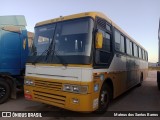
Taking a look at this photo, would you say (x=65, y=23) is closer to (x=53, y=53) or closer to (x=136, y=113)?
(x=53, y=53)

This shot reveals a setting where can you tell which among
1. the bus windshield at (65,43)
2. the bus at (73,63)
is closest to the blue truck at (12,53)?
the bus at (73,63)

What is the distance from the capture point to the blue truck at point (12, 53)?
25.7 ft

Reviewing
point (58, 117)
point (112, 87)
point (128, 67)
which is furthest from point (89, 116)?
point (128, 67)

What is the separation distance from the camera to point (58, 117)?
603 centimetres

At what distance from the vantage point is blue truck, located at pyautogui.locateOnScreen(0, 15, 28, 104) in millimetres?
7824

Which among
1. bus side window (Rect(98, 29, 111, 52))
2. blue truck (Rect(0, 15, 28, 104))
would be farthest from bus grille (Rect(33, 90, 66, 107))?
blue truck (Rect(0, 15, 28, 104))

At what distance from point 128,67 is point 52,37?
482 cm

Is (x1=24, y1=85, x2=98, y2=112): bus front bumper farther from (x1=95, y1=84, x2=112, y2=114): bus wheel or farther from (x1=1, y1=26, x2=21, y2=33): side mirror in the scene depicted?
(x1=1, y1=26, x2=21, y2=33): side mirror

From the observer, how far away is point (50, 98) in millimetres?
5773

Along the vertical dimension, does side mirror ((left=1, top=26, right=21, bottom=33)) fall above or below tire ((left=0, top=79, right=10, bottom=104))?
above

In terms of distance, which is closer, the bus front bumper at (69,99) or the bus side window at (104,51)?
the bus front bumper at (69,99)

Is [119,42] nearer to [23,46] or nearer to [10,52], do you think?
[23,46]

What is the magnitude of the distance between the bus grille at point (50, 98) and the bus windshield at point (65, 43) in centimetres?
94

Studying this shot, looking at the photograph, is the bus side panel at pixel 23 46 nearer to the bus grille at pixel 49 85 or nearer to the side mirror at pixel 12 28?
the side mirror at pixel 12 28
